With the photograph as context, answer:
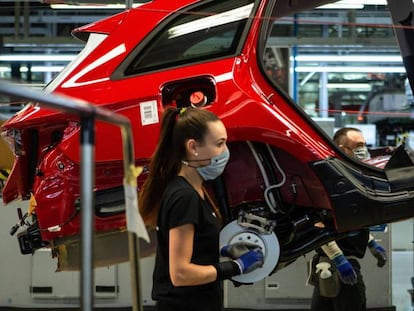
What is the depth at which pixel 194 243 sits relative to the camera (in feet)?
6.67

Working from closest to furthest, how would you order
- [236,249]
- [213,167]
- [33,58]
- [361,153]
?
[213,167]
[236,249]
[361,153]
[33,58]

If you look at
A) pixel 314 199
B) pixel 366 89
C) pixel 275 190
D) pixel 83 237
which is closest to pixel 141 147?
pixel 275 190

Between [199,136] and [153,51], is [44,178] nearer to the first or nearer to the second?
[153,51]

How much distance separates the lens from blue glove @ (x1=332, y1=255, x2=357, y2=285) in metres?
3.22

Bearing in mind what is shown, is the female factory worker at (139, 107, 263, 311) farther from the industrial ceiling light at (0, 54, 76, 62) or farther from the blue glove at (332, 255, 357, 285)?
the industrial ceiling light at (0, 54, 76, 62)

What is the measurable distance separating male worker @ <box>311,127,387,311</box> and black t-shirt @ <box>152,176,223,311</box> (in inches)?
48.2

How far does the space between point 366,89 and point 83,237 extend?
31.6 ft

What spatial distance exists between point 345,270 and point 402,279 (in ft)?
13.0

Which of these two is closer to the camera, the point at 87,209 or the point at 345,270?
the point at 87,209

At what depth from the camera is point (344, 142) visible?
361 cm

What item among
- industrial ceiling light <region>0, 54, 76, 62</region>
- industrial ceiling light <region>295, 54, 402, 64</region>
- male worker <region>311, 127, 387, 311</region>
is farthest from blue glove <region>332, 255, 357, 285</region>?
industrial ceiling light <region>295, 54, 402, 64</region>

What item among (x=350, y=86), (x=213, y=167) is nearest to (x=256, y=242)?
(x=213, y=167)

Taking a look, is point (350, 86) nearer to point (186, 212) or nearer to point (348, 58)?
point (348, 58)

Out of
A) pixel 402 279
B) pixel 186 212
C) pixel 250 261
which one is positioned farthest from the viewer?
pixel 402 279
